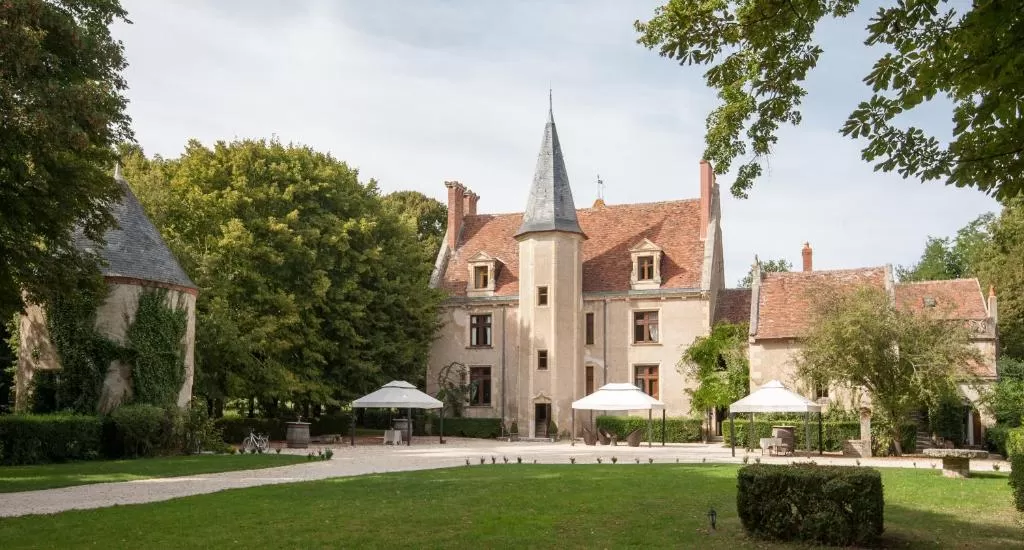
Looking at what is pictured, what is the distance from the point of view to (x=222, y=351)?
2944 cm

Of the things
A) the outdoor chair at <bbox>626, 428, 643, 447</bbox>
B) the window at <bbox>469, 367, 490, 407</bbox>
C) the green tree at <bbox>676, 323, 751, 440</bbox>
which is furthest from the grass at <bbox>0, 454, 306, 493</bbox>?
the green tree at <bbox>676, 323, 751, 440</bbox>

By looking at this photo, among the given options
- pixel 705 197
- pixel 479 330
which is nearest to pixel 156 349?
pixel 479 330

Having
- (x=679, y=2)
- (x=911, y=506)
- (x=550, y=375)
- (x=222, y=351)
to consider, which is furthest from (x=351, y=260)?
(x=679, y=2)

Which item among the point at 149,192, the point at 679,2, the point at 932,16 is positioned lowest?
the point at 932,16

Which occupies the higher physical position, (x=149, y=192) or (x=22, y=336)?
(x=149, y=192)

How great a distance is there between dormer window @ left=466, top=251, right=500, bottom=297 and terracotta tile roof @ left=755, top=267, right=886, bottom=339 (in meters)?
11.8

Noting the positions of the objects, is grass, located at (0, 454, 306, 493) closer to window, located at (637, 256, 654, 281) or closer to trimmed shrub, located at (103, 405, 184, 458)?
trimmed shrub, located at (103, 405, 184, 458)

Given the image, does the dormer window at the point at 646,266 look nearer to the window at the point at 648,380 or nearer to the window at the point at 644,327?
the window at the point at 644,327

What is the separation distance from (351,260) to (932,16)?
29.2m

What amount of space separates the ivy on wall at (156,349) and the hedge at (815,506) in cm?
1917

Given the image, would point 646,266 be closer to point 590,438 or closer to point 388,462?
point 590,438

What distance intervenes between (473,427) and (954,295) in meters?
20.4

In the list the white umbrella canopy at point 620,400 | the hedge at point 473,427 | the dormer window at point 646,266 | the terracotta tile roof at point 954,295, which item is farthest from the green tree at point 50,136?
the terracotta tile roof at point 954,295

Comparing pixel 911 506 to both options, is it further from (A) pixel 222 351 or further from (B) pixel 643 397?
(A) pixel 222 351
